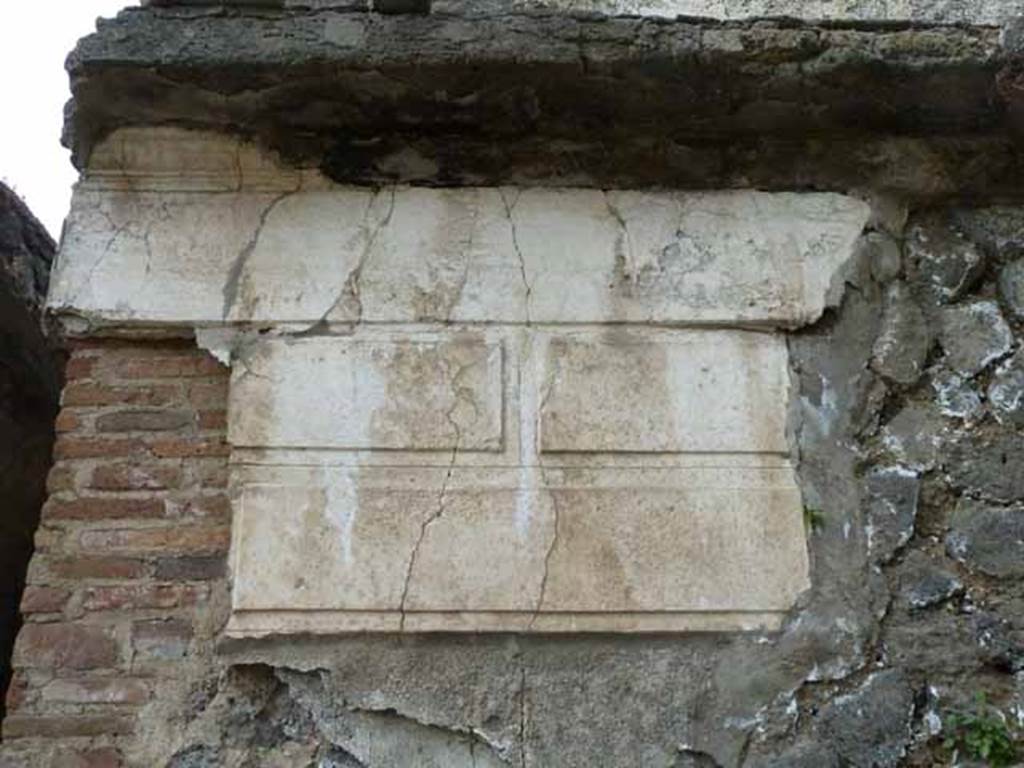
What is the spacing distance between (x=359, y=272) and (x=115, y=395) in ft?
1.99

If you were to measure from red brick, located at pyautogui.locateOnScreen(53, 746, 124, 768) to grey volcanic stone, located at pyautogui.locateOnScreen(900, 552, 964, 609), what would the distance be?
1.65 metres

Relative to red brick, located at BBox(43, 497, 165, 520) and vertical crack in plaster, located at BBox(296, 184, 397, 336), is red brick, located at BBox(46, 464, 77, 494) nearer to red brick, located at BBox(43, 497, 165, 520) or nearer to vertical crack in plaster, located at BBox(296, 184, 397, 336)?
red brick, located at BBox(43, 497, 165, 520)

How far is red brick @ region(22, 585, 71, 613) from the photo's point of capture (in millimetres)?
2541

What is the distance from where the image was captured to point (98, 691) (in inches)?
97.6

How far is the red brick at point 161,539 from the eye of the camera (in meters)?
2.58

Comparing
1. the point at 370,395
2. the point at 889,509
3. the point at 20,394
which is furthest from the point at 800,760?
the point at 20,394

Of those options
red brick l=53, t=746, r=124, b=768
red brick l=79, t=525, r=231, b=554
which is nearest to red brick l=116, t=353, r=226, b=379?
red brick l=79, t=525, r=231, b=554

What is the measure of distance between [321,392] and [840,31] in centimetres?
142

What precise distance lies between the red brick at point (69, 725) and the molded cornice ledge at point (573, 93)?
1.26 meters

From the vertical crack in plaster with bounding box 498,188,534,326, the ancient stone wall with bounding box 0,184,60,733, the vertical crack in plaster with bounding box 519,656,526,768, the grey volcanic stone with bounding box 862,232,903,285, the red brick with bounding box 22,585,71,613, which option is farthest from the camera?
the ancient stone wall with bounding box 0,184,60,733

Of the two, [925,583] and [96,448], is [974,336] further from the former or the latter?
[96,448]

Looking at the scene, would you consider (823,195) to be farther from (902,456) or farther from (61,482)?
(61,482)

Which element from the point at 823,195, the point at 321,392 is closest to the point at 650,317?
the point at 823,195

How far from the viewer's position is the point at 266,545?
252 centimetres
